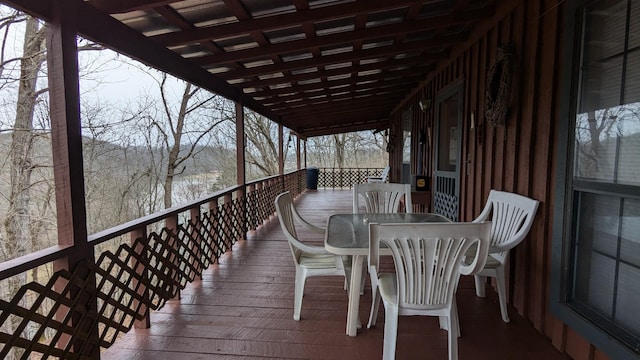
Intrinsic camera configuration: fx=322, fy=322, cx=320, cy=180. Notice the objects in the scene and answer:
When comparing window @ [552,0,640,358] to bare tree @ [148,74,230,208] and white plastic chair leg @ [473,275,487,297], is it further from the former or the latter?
bare tree @ [148,74,230,208]

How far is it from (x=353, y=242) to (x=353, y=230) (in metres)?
0.29

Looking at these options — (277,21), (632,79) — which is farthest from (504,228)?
(277,21)

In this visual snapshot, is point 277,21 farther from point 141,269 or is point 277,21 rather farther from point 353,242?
point 141,269

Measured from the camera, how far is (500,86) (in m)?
2.43

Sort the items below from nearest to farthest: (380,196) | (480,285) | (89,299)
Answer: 1. (89,299)
2. (480,285)
3. (380,196)

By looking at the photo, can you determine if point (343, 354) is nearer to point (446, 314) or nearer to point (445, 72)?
point (446, 314)

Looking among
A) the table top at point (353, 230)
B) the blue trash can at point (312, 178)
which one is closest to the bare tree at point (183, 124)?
the blue trash can at point (312, 178)

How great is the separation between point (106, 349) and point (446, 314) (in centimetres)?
205

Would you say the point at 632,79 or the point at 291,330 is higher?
the point at 632,79

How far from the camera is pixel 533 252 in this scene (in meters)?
2.15

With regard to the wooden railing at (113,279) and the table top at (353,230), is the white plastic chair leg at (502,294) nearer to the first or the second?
the table top at (353,230)

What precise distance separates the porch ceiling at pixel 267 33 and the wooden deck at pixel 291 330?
192 cm

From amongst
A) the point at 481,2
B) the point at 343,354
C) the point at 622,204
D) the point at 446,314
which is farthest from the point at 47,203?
the point at 622,204

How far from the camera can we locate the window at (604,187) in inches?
56.9
